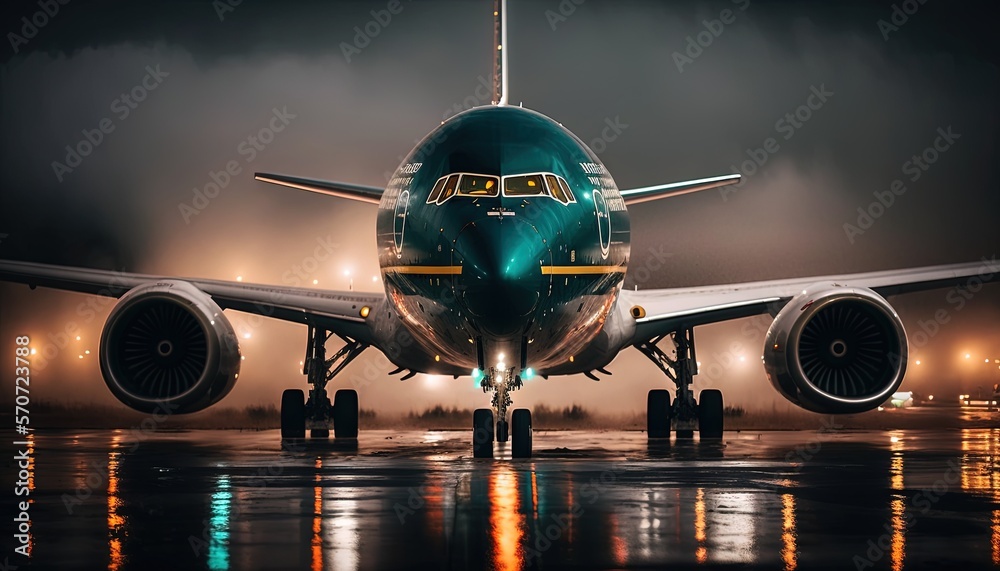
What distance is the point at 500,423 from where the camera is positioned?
62.7 ft

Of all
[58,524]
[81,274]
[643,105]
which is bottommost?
[58,524]

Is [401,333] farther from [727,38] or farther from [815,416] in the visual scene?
[727,38]

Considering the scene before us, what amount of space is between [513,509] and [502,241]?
17.5 feet

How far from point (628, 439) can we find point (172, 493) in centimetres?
1292

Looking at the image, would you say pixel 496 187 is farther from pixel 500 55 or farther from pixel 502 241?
pixel 500 55

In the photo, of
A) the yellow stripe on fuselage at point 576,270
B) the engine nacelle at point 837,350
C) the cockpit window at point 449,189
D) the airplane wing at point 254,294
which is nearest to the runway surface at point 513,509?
the engine nacelle at point 837,350

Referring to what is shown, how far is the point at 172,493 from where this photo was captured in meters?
13.0

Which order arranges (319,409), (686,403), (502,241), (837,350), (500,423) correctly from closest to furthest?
(502,241) → (500,423) → (837,350) → (319,409) → (686,403)

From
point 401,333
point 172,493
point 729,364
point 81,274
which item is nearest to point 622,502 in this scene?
point 172,493

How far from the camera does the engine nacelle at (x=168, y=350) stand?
21.3 m

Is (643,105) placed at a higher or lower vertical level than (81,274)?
higher

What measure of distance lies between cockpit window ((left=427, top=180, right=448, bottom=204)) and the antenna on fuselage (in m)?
6.00

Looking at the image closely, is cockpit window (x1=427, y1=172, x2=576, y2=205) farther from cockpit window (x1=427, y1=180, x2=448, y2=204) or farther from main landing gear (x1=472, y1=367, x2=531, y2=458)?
main landing gear (x1=472, y1=367, x2=531, y2=458)

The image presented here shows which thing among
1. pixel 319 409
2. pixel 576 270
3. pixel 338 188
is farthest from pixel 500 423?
pixel 319 409
